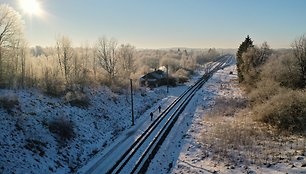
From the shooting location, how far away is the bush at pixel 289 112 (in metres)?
25.0

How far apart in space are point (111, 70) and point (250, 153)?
157 feet

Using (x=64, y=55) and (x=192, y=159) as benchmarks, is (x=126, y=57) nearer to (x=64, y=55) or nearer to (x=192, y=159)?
(x=64, y=55)

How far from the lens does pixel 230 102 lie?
4281 cm

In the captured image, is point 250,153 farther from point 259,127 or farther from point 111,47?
point 111,47

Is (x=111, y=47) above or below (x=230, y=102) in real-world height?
above

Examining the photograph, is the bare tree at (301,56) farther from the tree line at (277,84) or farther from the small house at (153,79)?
the small house at (153,79)

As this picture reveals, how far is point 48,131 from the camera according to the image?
78.6 feet

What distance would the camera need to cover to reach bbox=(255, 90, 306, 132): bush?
985 inches

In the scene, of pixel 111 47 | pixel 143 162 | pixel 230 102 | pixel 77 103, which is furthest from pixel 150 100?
pixel 143 162

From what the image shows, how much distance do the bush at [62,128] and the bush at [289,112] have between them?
18.6 metres

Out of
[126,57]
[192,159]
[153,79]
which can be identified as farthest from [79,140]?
[126,57]

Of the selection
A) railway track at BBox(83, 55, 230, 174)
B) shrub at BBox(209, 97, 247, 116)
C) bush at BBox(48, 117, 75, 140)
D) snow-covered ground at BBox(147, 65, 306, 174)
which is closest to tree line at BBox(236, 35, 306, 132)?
shrub at BBox(209, 97, 247, 116)

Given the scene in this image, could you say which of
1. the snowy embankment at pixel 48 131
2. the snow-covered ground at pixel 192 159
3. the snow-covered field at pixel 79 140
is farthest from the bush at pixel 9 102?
the snow-covered ground at pixel 192 159

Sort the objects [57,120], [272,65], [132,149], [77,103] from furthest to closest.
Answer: [272,65]
[77,103]
[57,120]
[132,149]
